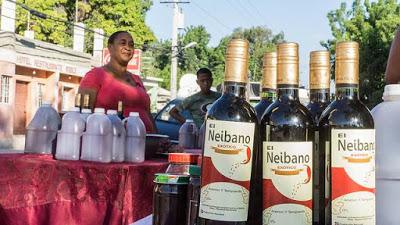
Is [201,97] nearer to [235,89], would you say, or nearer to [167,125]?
[167,125]

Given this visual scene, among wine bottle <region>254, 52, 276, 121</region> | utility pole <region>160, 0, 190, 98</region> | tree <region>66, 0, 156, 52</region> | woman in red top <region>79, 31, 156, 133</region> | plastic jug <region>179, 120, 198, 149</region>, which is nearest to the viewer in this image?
wine bottle <region>254, 52, 276, 121</region>

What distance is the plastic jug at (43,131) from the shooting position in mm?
2668

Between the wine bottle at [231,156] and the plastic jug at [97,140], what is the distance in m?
1.43

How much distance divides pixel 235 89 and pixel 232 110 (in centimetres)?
5

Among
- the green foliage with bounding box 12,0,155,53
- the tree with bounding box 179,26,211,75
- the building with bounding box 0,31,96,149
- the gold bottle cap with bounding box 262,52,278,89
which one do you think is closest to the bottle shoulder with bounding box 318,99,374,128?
the gold bottle cap with bounding box 262,52,278,89

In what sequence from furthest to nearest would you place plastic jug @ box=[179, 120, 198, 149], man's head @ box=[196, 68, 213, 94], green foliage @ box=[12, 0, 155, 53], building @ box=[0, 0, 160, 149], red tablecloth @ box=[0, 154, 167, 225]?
green foliage @ box=[12, 0, 155, 53], building @ box=[0, 0, 160, 149], man's head @ box=[196, 68, 213, 94], plastic jug @ box=[179, 120, 198, 149], red tablecloth @ box=[0, 154, 167, 225]

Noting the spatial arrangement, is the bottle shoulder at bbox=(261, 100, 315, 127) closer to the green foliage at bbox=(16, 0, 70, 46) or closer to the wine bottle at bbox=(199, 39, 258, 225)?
the wine bottle at bbox=(199, 39, 258, 225)

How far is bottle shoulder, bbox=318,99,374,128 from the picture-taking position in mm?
1057

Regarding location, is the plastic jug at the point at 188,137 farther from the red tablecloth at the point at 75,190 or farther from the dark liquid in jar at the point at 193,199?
the dark liquid in jar at the point at 193,199

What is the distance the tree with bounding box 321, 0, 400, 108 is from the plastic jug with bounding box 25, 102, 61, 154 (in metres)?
18.7

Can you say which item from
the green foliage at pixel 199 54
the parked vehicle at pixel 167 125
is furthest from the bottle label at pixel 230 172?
the green foliage at pixel 199 54

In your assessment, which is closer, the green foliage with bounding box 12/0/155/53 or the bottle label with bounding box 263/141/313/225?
the bottle label with bounding box 263/141/313/225

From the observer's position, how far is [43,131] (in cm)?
267

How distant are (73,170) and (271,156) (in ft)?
4.90
